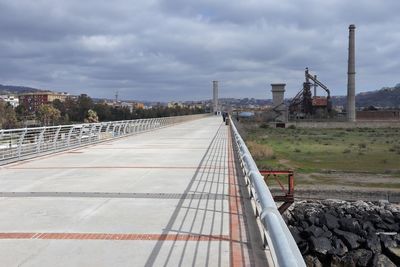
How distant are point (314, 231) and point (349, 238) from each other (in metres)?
1.23

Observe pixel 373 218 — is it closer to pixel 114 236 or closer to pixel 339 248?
pixel 339 248

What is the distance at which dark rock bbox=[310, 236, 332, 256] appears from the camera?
15812 mm

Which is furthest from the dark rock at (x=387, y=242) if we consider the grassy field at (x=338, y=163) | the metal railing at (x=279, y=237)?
the metal railing at (x=279, y=237)

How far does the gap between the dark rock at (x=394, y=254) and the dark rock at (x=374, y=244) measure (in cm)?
30

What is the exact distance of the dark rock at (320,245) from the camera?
1581 centimetres

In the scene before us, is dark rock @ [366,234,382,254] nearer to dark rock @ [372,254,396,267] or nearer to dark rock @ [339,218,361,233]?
dark rock @ [372,254,396,267]

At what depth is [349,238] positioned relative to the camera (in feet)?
56.9

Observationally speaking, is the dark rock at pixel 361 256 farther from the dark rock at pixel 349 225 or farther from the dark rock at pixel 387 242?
the dark rock at pixel 349 225

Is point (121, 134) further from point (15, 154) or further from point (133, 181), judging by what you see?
point (133, 181)

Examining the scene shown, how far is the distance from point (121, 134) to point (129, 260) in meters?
30.1

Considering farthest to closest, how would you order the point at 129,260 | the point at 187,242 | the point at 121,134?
1. the point at 121,134
2. the point at 187,242
3. the point at 129,260

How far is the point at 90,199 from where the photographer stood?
997cm

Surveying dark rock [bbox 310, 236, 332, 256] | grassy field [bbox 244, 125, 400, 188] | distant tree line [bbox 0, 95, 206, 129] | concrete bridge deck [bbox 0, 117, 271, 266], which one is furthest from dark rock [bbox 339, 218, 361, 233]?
distant tree line [bbox 0, 95, 206, 129]

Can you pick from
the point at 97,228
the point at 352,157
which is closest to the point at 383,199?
the point at 352,157
